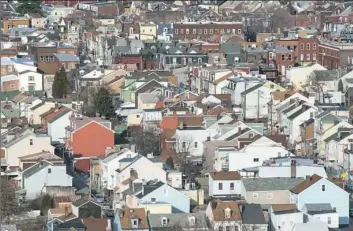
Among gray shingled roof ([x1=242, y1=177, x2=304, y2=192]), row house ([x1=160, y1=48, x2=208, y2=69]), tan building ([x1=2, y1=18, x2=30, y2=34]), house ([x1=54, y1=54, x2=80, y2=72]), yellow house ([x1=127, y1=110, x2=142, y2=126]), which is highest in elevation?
gray shingled roof ([x1=242, y1=177, x2=304, y2=192])

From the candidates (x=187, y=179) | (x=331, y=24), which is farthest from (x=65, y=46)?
(x=187, y=179)

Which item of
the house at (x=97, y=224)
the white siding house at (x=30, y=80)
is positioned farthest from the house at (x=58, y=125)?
the house at (x=97, y=224)

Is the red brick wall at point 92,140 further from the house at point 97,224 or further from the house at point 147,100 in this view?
the house at point 97,224

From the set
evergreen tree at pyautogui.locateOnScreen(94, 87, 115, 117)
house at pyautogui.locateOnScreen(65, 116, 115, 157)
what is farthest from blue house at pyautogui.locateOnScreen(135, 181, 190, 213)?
evergreen tree at pyautogui.locateOnScreen(94, 87, 115, 117)

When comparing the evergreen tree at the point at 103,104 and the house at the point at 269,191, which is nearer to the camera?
the house at the point at 269,191

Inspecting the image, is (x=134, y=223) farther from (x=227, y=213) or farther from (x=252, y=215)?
(x=252, y=215)

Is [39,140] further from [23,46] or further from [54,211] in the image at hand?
[23,46]

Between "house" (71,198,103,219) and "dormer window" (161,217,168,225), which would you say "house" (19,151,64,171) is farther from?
"dormer window" (161,217,168,225)
